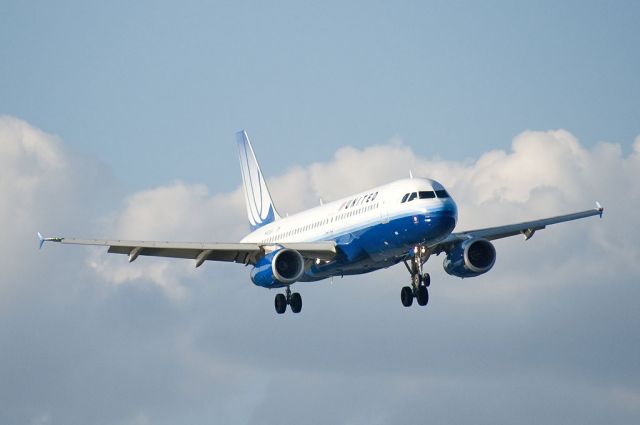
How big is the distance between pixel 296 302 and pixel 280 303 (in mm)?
1014

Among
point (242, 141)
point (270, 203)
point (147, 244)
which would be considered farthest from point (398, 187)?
point (242, 141)

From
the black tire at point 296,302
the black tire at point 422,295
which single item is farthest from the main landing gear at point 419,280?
the black tire at point 296,302

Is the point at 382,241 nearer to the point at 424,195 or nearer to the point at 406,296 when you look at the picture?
the point at 424,195

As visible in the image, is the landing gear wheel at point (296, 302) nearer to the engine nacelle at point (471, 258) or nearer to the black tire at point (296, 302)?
the black tire at point (296, 302)

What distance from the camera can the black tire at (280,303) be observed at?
7612cm

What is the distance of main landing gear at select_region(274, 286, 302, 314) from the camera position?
75.8m

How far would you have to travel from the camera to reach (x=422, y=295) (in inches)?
2694

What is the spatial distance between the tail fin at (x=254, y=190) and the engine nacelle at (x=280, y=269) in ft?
61.2

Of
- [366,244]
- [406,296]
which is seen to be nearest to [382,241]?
[366,244]

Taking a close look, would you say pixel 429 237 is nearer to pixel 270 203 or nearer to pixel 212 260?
pixel 212 260

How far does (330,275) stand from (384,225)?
8.01 meters

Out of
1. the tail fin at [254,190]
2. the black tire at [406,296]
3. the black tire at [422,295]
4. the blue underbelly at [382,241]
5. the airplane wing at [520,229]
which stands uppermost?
the tail fin at [254,190]

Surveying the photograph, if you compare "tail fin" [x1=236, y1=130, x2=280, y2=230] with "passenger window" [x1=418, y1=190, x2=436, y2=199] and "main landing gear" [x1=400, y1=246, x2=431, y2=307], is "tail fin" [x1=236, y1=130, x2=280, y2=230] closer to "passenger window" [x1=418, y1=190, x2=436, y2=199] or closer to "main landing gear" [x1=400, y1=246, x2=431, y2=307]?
"main landing gear" [x1=400, y1=246, x2=431, y2=307]

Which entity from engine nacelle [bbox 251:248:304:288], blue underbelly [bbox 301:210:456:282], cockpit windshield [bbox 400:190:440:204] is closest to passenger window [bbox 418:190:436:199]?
cockpit windshield [bbox 400:190:440:204]
